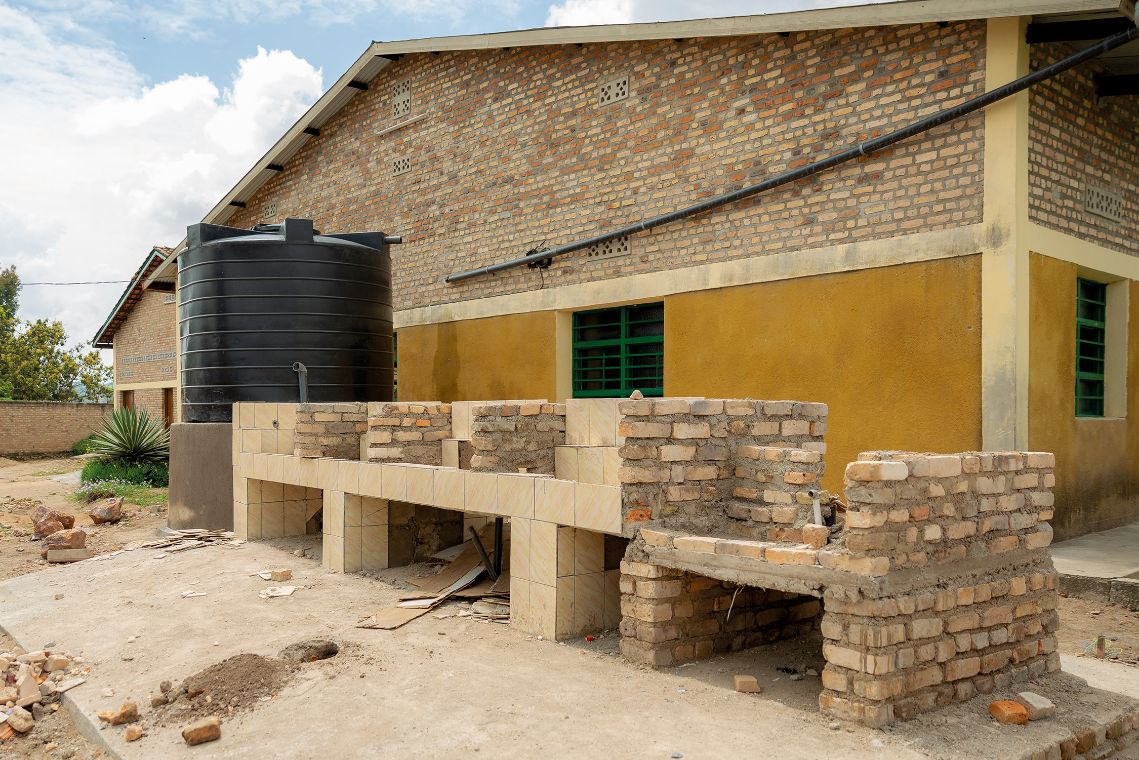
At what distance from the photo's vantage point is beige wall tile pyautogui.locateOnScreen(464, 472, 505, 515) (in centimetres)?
636

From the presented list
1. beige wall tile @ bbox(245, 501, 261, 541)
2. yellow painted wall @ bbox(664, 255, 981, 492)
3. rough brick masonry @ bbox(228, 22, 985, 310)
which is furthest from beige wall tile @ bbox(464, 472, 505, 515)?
rough brick masonry @ bbox(228, 22, 985, 310)

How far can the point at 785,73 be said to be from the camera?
9.65 m

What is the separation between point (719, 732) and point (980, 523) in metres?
1.85

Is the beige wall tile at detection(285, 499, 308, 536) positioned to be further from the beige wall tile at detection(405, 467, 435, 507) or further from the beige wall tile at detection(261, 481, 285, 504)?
the beige wall tile at detection(405, 467, 435, 507)

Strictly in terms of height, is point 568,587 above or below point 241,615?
above

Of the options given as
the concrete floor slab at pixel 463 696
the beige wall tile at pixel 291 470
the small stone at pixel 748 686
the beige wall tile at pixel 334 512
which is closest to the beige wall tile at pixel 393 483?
the beige wall tile at pixel 334 512

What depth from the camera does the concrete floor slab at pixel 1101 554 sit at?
23.1ft

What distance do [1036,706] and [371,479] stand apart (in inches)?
213

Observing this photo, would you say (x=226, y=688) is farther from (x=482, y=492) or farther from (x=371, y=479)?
(x=371, y=479)

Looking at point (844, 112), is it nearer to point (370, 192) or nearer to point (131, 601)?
point (131, 601)

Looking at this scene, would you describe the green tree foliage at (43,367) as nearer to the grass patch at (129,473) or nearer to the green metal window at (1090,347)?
the grass patch at (129,473)

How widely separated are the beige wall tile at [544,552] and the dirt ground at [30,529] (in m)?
2.72

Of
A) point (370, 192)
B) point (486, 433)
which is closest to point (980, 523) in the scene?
point (486, 433)

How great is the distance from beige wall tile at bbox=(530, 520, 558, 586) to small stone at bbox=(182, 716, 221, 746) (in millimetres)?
2178
